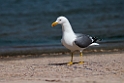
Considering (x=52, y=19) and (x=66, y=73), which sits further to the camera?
(x=52, y=19)

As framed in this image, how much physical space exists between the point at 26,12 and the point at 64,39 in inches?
594

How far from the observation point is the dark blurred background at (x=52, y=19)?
1672 centimetres

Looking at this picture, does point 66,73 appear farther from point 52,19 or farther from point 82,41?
point 52,19

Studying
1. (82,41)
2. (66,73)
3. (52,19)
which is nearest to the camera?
(66,73)

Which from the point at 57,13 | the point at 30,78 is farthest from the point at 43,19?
the point at 30,78

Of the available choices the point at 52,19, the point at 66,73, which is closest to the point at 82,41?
the point at 66,73

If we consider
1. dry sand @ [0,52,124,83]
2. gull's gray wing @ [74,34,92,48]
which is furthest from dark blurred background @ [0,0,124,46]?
dry sand @ [0,52,124,83]

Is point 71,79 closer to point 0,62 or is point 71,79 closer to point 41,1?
point 0,62

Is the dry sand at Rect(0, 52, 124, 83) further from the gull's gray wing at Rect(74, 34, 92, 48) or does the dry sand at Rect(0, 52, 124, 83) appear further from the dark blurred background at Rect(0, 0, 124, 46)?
the dark blurred background at Rect(0, 0, 124, 46)

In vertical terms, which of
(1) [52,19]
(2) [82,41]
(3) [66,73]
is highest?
(1) [52,19]

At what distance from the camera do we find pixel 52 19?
2219 centimetres

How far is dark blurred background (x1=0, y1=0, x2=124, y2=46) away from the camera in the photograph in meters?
16.7

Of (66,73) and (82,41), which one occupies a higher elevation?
(82,41)

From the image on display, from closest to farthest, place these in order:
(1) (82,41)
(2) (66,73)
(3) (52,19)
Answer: (2) (66,73), (1) (82,41), (3) (52,19)
